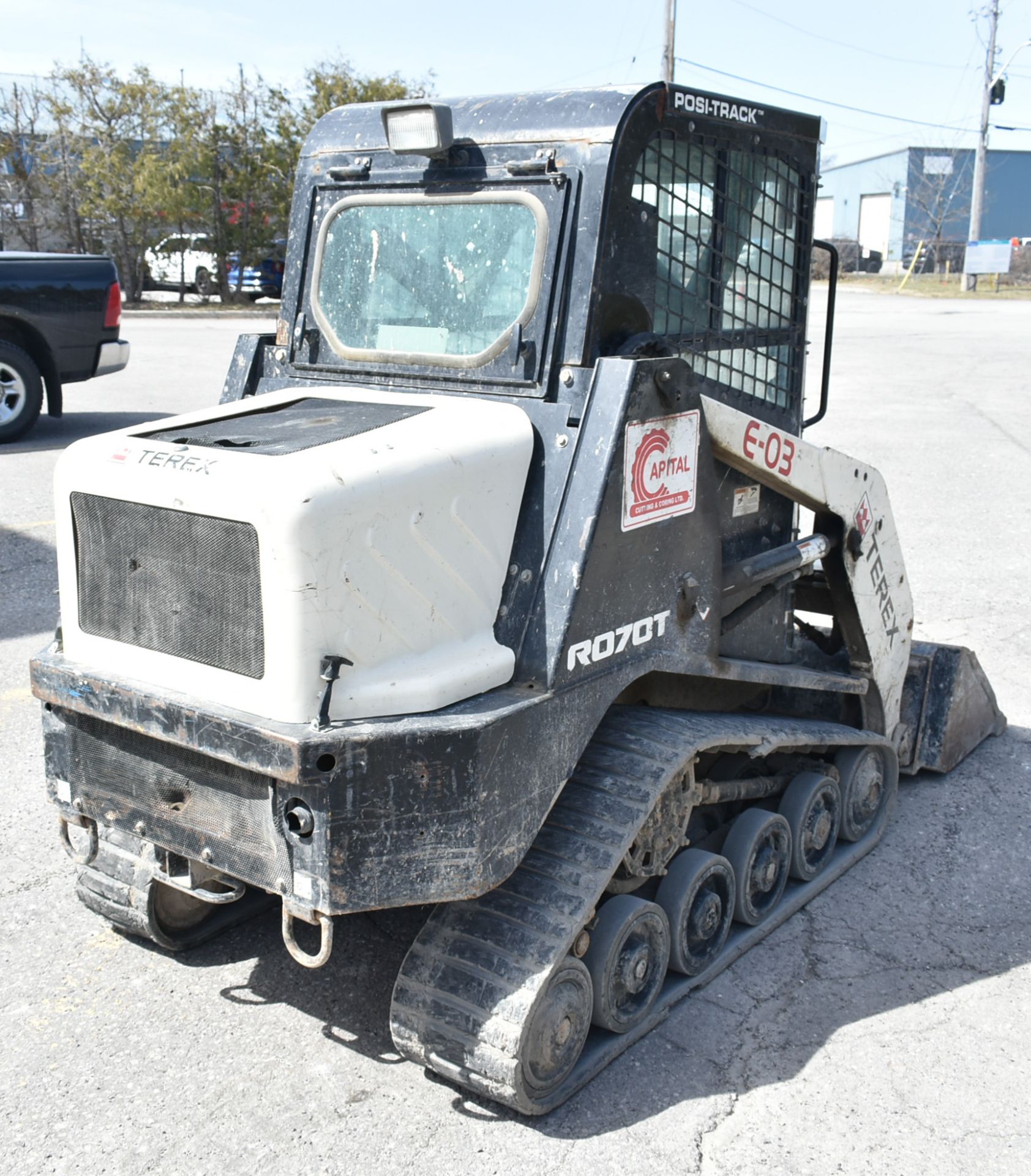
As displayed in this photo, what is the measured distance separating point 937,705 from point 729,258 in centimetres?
242

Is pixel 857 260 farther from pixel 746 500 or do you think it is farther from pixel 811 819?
pixel 746 500

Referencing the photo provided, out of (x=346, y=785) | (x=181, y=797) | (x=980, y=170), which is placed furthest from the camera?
(x=980, y=170)

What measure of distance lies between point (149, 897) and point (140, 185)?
89.4ft

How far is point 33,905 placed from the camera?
4371 mm

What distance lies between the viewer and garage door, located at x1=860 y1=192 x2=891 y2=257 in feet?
223

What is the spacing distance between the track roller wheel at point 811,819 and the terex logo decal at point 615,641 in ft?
3.69

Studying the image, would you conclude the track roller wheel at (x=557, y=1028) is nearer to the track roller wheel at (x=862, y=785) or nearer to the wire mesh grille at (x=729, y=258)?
the track roller wheel at (x=862, y=785)

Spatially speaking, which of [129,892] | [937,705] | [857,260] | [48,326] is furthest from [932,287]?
[129,892]

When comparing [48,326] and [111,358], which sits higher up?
[48,326]

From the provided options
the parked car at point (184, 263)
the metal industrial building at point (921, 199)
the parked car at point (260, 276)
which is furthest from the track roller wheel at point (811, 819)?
the metal industrial building at point (921, 199)

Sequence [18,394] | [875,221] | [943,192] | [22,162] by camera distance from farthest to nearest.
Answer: [875,221], [943,192], [22,162], [18,394]

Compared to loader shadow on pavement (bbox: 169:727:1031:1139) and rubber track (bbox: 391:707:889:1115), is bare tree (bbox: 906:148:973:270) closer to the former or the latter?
loader shadow on pavement (bbox: 169:727:1031:1139)

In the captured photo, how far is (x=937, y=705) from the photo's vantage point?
557 centimetres

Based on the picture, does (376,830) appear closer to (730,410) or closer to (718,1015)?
(718,1015)
